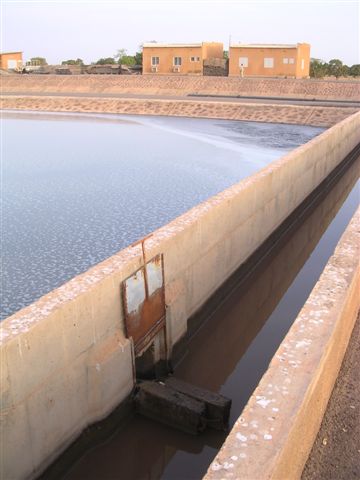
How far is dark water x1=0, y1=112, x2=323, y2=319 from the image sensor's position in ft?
36.3

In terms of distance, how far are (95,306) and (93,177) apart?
1266 centimetres

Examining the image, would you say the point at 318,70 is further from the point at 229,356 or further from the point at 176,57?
the point at 229,356

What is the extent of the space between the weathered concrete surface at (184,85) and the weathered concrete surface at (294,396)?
3515cm

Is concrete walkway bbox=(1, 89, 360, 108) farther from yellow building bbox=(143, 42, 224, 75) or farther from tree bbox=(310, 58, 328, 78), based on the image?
tree bbox=(310, 58, 328, 78)

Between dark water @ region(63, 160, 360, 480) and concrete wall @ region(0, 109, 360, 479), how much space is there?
44 centimetres

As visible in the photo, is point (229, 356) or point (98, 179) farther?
point (98, 179)

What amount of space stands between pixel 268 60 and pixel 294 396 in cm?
4464

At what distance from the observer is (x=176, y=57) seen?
47.9m

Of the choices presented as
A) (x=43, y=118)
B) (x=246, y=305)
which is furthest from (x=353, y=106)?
(x=246, y=305)

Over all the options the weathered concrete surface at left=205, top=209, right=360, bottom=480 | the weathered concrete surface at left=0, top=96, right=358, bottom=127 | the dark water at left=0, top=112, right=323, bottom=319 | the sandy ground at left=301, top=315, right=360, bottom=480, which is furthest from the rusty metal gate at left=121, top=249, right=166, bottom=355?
the weathered concrete surface at left=0, top=96, right=358, bottom=127

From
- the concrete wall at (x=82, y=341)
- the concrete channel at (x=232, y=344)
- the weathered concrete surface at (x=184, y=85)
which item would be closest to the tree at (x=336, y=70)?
the weathered concrete surface at (x=184, y=85)

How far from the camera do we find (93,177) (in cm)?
1784

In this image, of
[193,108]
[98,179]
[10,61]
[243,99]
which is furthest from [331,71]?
[98,179]

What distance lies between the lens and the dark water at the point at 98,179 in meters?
11.1
